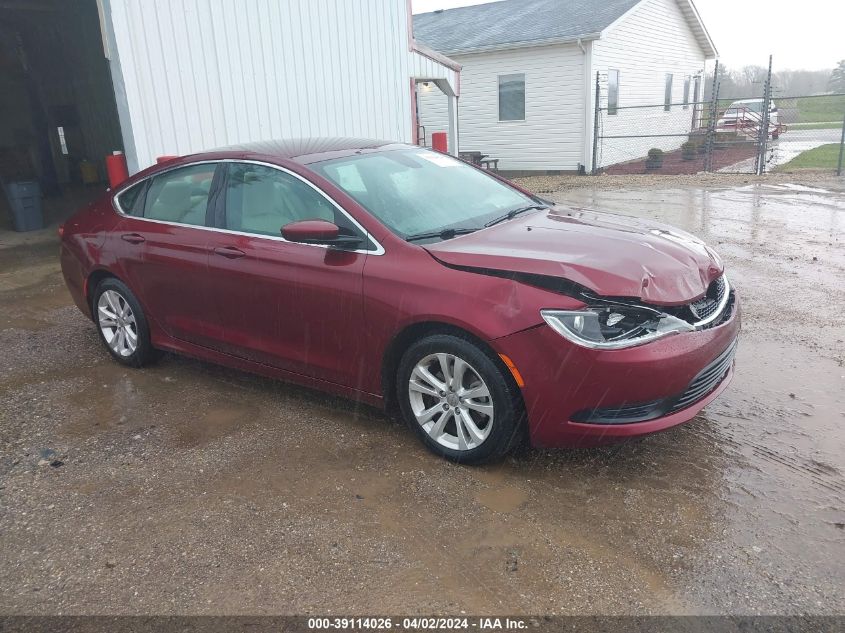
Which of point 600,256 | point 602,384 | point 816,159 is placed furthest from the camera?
point 816,159

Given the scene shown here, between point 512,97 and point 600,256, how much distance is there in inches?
665

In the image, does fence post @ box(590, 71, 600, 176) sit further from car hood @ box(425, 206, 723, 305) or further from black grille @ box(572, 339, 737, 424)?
black grille @ box(572, 339, 737, 424)

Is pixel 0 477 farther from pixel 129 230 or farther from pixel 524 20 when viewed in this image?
pixel 524 20

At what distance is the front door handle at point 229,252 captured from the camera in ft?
13.4

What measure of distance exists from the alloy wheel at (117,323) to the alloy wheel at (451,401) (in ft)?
8.12

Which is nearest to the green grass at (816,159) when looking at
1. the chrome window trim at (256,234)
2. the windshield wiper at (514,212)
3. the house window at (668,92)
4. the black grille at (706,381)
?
the house window at (668,92)

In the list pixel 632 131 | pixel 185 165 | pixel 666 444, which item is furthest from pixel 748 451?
pixel 632 131

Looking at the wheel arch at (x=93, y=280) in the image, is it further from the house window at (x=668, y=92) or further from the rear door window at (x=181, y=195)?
the house window at (x=668, y=92)

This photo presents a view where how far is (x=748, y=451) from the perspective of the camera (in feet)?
11.4

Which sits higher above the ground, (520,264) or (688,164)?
(520,264)

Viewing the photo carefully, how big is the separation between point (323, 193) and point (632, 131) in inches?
731

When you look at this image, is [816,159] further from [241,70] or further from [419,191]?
[419,191]

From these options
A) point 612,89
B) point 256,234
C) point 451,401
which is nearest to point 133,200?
point 256,234

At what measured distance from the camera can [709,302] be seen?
338cm
